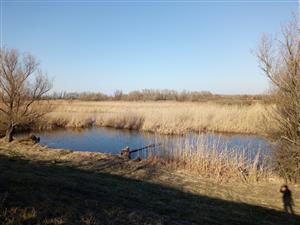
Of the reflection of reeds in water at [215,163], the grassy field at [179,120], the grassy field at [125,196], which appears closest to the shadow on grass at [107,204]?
the grassy field at [125,196]

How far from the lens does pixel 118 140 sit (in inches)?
707

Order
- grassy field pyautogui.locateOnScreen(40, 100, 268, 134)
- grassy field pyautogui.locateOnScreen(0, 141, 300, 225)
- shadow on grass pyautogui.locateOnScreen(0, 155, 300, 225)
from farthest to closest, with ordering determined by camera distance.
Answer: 1. grassy field pyautogui.locateOnScreen(40, 100, 268, 134)
2. grassy field pyautogui.locateOnScreen(0, 141, 300, 225)
3. shadow on grass pyautogui.locateOnScreen(0, 155, 300, 225)

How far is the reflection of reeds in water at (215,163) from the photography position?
372 inches

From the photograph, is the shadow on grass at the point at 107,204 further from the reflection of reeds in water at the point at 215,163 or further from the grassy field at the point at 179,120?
the grassy field at the point at 179,120

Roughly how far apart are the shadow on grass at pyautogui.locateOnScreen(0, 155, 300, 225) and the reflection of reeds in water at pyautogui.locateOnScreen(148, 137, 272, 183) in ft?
8.69

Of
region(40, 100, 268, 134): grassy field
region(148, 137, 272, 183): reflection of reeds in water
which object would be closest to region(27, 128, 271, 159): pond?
region(40, 100, 268, 134): grassy field

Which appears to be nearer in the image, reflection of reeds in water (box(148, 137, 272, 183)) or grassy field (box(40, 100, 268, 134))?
reflection of reeds in water (box(148, 137, 272, 183))

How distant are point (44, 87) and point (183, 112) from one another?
37.2 ft

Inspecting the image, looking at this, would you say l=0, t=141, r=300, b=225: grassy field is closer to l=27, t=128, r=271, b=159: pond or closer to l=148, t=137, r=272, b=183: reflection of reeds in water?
l=148, t=137, r=272, b=183: reflection of reeds in water

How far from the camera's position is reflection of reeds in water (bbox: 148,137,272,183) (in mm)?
9445

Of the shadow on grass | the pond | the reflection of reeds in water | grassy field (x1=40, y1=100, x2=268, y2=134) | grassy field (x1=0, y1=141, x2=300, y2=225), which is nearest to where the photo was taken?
the shadow on grass

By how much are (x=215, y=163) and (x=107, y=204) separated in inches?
225

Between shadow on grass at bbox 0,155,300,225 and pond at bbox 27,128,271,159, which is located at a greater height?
shadow on grass at bbox 0,155,300,225

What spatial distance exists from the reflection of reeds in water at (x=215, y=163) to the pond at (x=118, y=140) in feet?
4.19
